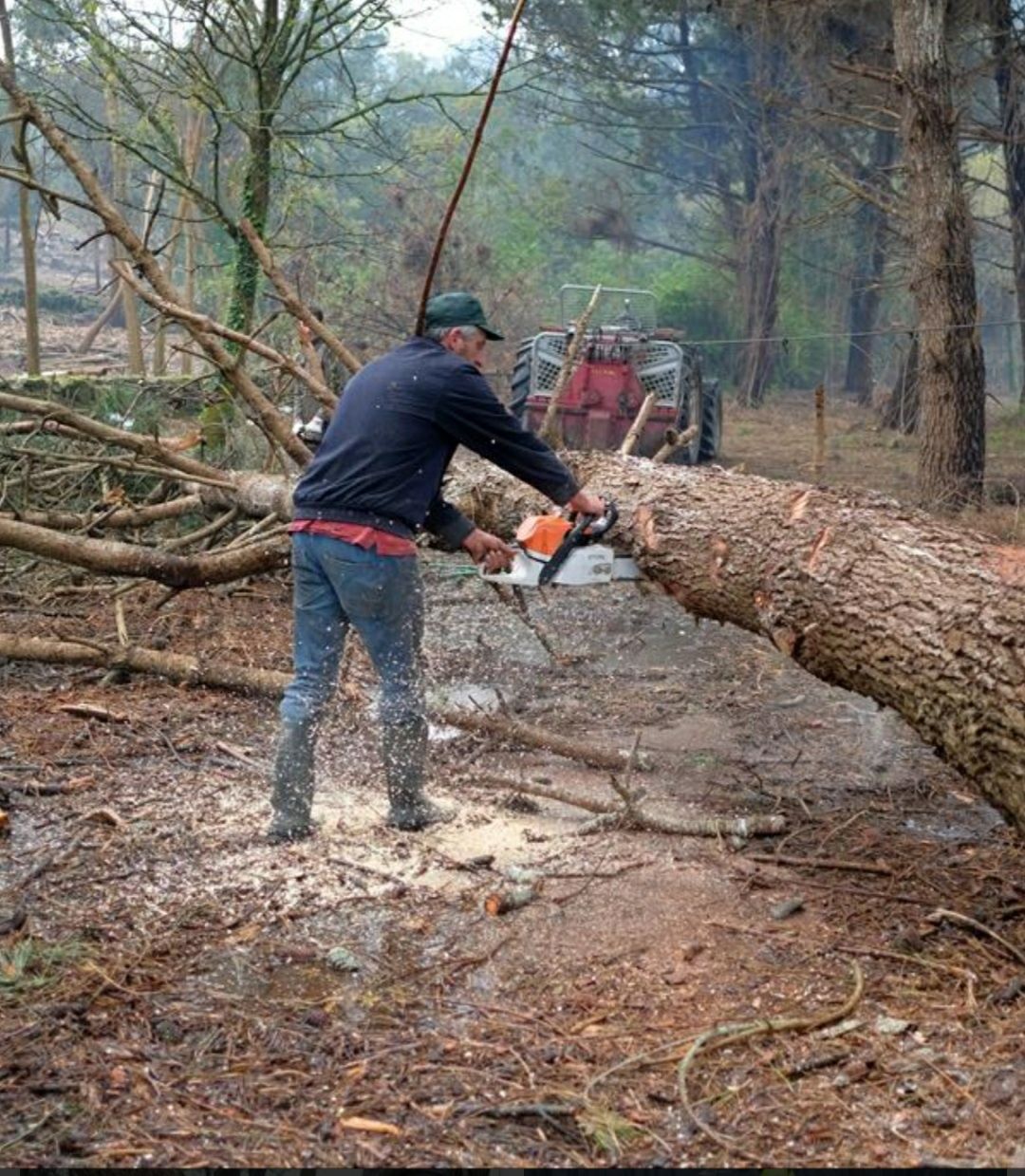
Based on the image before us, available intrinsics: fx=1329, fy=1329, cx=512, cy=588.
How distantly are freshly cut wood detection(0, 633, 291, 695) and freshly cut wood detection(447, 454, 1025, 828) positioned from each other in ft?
5.86

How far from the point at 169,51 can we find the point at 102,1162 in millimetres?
9040

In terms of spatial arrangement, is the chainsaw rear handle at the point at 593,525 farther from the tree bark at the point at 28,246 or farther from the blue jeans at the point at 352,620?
the tree bark at the point at 28,246

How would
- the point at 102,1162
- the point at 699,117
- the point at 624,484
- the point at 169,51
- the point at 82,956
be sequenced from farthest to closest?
the point at 699,117
the point at 169,51
the point at 624,484
the point at 82,956
the point at 102,1162

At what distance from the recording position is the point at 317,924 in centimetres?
370

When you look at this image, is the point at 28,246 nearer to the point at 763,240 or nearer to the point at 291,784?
the point at 291,784

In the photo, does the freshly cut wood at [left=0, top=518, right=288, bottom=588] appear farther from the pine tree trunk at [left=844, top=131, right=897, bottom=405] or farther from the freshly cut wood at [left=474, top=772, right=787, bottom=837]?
the pine tree trunk at [left=844, top=131, right=897, bottom=405]

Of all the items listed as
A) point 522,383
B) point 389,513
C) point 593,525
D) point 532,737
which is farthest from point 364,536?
point 522,383

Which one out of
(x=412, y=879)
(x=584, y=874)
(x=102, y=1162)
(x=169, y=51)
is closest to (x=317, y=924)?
(x=412, y=879)

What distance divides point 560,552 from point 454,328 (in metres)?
0.83

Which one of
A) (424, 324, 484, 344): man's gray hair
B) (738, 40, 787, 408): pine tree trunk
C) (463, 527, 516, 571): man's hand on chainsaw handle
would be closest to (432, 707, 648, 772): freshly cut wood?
(463, 527, 516, 571): man's hand on chainsaw handle

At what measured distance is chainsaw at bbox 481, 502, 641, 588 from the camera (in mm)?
4508

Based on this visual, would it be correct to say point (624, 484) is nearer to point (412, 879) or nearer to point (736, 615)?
point (736, 615)

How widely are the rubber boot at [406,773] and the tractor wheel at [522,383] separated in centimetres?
987

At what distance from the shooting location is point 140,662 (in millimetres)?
5980
